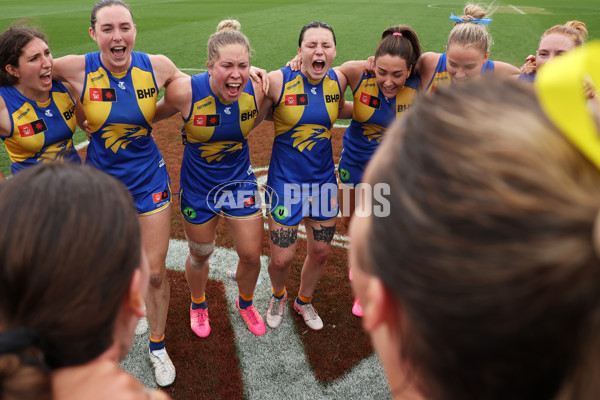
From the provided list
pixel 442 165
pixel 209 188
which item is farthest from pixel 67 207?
pixel 209 188

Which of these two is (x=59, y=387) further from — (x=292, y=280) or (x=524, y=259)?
(x=292, y=280)

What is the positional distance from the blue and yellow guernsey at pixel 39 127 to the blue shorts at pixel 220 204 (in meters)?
0.91

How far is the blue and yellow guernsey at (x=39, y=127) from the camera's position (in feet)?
10.8

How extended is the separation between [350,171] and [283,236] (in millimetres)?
983

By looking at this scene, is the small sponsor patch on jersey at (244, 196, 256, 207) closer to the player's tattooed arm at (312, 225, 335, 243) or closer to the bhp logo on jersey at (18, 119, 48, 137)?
the player's tattooed arm at (312, 225, 335, 243)

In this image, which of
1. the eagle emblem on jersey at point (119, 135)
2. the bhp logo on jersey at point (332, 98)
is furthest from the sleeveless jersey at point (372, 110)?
the eagle emblem on jersey at point (119, 135)

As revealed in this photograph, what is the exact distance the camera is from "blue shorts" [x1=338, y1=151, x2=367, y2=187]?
4.16 m

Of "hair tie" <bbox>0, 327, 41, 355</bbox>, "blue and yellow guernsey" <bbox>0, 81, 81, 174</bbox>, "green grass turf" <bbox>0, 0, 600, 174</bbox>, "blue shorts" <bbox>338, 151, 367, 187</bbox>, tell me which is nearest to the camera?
"hair tie" <bbox>0, 327, 41, 355</bbox>

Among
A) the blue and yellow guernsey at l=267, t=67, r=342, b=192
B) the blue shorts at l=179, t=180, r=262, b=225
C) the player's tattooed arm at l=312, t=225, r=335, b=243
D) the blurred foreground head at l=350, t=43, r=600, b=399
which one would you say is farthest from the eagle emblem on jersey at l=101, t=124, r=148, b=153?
the blurred foreground head at l=350, t=43, r=600, b=399

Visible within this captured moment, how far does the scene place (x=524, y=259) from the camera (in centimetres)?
64

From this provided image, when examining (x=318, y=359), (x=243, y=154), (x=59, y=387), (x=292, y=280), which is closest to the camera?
(x=59, y=387)

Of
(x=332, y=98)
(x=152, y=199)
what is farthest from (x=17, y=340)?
(x=332, y=98)

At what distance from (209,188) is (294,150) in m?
0.76

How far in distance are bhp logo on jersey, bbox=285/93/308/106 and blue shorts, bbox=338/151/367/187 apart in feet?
2.58
